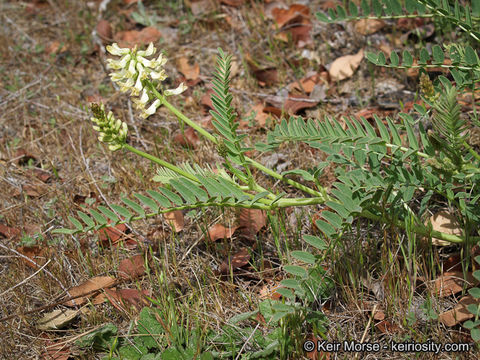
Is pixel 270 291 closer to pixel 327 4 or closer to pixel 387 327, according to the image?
pixel 387 327

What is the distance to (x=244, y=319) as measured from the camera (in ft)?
5.80

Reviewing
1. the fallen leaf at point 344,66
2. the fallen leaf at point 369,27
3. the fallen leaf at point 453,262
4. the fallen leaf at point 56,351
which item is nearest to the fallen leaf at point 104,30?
the fallen leaf at point 344,66

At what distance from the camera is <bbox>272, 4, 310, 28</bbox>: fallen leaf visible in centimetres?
332

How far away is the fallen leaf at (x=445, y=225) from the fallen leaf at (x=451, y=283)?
0.48 feet

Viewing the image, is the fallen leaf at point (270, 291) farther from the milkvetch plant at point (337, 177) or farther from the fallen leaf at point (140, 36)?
the fallen leaf at point (140, 36)

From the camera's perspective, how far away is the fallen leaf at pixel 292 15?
3.32 meters

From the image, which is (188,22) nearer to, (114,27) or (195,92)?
(114,27)

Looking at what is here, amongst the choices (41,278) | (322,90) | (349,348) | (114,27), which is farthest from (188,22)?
(349,348)

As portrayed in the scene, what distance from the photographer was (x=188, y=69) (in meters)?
3.32

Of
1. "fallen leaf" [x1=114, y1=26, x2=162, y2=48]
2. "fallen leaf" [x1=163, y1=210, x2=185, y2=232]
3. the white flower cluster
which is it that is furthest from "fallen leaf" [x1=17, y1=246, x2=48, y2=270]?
"fallen leaf" [x1=114, y1=26, x2=162, y2=48]

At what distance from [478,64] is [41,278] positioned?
194cm

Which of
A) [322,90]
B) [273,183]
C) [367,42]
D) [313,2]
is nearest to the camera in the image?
[273,183]

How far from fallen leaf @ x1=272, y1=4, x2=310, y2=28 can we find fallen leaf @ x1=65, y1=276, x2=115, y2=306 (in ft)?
7.18

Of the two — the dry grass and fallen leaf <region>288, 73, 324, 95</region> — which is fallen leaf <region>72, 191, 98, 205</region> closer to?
the dry grass
